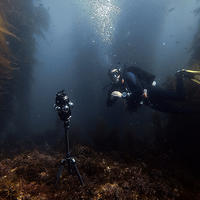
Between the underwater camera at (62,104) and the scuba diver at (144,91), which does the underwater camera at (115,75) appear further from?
the underwater camera at (62,104)

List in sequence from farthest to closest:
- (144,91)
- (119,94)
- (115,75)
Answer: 1. (115,75)
2. (144,91)
3. (119,94)

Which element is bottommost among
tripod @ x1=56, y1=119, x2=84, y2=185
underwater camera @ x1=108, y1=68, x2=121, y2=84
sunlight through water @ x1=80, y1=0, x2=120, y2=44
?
tripod @ x1=56, y1=119, x2=84, y2=185

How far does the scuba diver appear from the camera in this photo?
18.0 ft

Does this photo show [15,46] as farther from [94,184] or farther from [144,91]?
[94,184]

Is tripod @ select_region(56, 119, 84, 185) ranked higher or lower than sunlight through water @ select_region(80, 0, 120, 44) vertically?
lower

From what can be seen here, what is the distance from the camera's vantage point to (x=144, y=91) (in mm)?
5648

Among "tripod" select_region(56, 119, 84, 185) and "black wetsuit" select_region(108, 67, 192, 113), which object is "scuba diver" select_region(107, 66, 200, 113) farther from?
"tripod" select_region(56, 119, 84, 185)

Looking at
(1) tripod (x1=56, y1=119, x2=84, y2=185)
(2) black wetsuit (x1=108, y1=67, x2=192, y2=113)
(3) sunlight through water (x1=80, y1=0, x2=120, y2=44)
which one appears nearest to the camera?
(1) tripod (x1=56, y1=119, x2=84, y2=185)

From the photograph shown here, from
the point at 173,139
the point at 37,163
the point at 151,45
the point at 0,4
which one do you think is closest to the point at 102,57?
the point at 151,45

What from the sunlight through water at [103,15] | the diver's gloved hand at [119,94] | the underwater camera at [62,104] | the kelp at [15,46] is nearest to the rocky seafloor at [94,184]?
the underwater camera at [62,104]

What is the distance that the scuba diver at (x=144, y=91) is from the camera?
5.48 meters

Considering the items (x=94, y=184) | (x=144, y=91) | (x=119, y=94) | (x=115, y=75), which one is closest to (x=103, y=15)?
(x=115, y=75)

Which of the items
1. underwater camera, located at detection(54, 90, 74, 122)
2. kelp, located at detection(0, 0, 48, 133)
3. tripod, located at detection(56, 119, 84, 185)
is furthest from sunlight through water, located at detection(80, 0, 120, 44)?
tripod, located at detection(56, 119, 84, 185)

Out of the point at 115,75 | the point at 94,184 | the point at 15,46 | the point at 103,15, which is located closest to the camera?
the point at 94,184
